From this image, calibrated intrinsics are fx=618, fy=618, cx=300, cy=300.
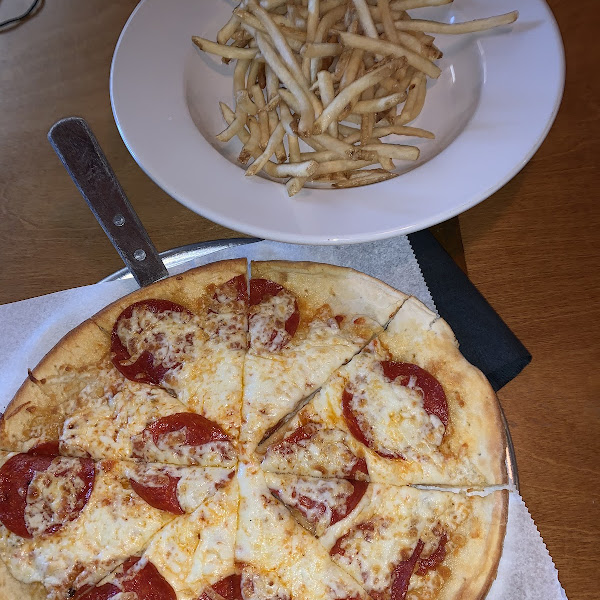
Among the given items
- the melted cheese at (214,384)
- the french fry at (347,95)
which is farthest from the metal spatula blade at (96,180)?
the french fry at (347,95)

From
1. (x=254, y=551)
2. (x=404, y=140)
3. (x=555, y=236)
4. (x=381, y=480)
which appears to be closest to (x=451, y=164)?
(x=404, y=140)

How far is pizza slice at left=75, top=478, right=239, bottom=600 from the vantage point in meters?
1.93

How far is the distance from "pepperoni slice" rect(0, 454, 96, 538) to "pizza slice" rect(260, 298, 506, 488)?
0.60 metres

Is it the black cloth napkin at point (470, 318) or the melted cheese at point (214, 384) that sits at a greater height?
the melted cheese at point (214, 384)

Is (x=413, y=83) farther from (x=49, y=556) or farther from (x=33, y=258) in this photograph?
(x=49, y=556)

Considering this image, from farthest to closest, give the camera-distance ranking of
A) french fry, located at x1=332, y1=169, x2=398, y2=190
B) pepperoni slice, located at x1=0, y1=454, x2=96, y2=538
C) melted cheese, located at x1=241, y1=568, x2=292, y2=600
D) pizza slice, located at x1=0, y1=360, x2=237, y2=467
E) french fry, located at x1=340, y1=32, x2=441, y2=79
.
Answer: french fry, located at x1=332, y1=169, x2=398, y2=190 < french fry, located at x1=340, y1=32, x2=441, y2=79 < pizza slice, located at x1=0, y1=360, x2=237, y2=467 < pepperoni slice, located at x1=0, y1=454, x2=96, y2=538 < melted cheese, located at x1=241, y1=568, x2=292, y2=600

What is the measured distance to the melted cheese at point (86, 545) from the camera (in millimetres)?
1954

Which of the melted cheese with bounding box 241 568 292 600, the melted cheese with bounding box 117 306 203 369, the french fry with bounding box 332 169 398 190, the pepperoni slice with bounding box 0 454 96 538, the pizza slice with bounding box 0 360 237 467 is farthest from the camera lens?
the french fry with bounding box 332 169 398 190

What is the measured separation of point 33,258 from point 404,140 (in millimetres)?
1740

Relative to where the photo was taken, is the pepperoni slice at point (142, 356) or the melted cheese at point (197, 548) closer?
the melted cheese at point (197, 548)

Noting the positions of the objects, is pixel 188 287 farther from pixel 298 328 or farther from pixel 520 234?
pixel 520 234

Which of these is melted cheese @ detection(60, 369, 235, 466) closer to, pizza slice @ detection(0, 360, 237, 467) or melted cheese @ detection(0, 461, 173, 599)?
pizza slice @ detection(0, 360, 237, 467)

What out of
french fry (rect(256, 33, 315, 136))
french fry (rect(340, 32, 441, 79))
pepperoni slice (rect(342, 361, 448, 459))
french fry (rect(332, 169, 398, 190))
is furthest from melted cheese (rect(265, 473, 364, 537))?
french fry (rect(340, 32, 441, 79))

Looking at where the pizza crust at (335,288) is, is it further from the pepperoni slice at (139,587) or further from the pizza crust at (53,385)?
the pepperoni slice at (139,587)
